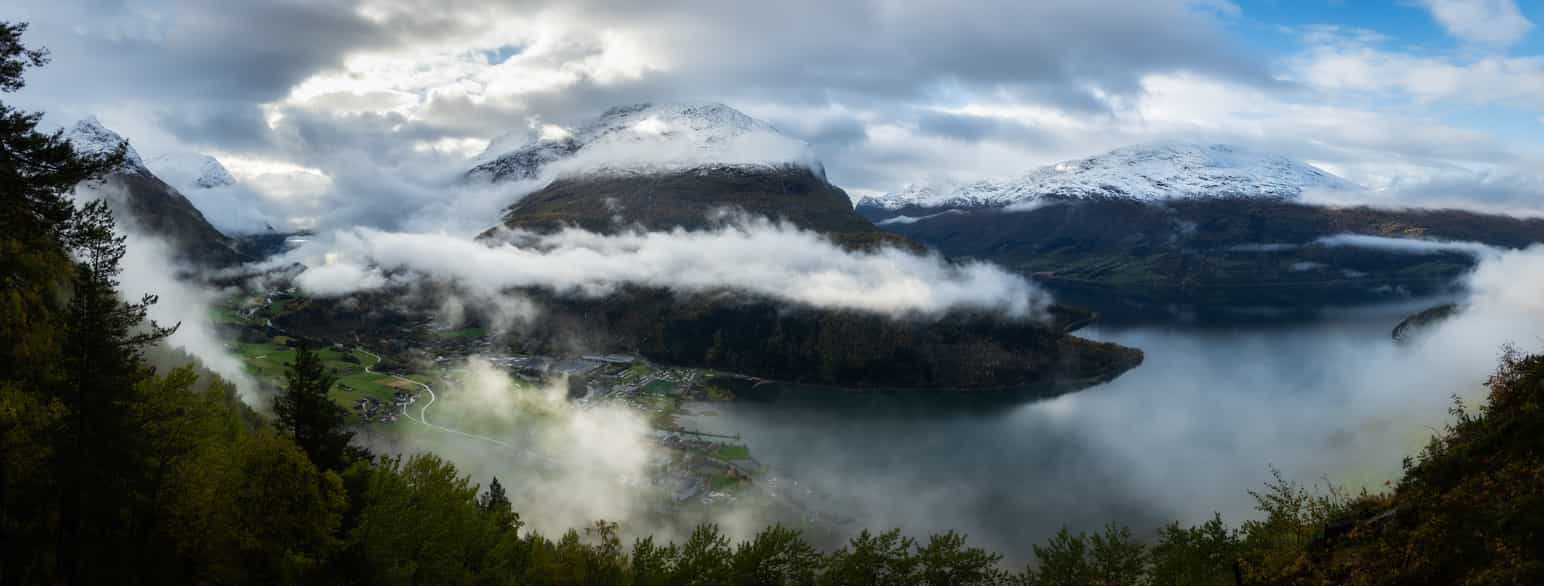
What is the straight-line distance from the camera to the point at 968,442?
11206 centimetres

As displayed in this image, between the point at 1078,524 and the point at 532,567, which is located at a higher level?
the point at 532,567

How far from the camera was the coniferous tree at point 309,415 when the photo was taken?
2158 centimetres

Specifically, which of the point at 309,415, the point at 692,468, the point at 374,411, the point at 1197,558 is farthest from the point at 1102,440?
the point at 309,415

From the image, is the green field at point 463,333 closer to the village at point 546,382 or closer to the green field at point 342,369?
the village at point 546,382

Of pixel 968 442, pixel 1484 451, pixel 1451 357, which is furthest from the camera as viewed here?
pixel 1451 357

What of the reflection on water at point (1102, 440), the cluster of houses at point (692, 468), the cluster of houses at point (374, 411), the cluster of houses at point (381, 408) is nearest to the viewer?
the reflection on water at point (1102, 440)

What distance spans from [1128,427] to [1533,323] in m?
94.6

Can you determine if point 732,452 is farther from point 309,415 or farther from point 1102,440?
point 309,415

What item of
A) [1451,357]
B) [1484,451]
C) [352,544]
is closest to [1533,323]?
[1451,357]

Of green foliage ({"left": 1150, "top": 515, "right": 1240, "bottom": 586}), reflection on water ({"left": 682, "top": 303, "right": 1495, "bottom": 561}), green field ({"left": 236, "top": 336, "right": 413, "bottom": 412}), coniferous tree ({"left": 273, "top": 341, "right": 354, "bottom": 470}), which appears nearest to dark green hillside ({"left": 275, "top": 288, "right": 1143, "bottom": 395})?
reflection on water ({"left": 682, "top": 303, "right": 1495, "bottom": 561})

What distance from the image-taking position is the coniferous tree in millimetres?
21578

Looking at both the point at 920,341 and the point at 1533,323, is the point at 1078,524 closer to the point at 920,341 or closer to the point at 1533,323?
the point at 920,341

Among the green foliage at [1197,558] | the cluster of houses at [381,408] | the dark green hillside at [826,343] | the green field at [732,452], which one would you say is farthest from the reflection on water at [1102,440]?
the cluster of houses at [381,408]

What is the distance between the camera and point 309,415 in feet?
71.7
